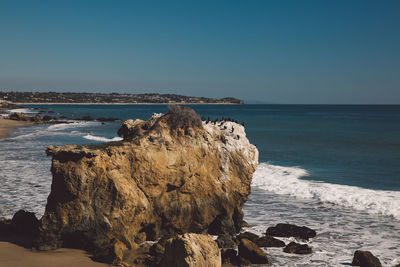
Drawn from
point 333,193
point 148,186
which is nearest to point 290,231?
point 148,186

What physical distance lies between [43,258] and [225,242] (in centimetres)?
376

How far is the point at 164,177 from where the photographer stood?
27.6 ft

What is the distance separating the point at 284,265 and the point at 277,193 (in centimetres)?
701

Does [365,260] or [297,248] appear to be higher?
[365,260]

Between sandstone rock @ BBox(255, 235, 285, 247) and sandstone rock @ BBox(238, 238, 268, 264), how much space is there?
35.3 inches

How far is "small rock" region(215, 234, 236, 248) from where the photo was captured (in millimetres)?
8211

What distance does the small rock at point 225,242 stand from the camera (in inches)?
323

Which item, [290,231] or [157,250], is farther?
[290,231]

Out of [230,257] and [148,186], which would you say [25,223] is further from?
[230,257]

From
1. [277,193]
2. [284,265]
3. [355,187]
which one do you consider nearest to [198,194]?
[284,265]

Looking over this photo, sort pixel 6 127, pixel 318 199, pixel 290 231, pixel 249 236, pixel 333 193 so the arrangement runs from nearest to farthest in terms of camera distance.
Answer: pixel 249 236 < pixel 290 231 < pixel 318 199 < pixel 333 193 < pixel 6 127

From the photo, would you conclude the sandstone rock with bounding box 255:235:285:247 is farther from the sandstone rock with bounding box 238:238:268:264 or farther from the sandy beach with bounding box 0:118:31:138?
the sandy beach with bounding box 0:118:31:138

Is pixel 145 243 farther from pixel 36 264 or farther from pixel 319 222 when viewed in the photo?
pixel 319 222

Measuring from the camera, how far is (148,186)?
27.2ft
